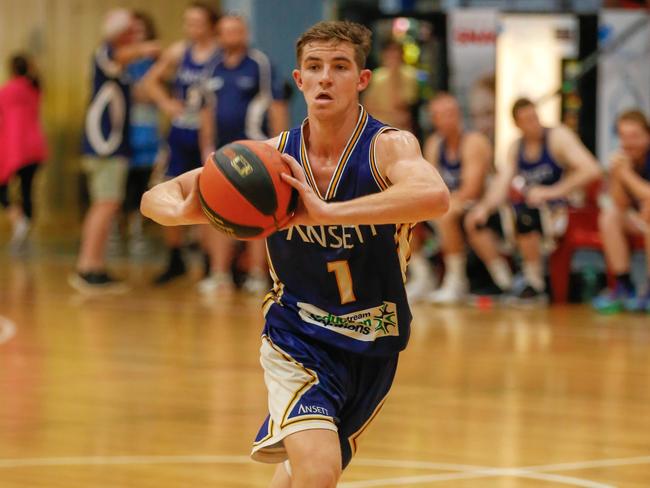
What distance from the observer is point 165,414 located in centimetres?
594

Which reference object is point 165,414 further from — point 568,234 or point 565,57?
point 565,57

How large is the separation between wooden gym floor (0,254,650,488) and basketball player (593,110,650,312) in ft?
0.82

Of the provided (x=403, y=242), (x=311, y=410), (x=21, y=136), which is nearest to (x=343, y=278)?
(x=403, y=242)

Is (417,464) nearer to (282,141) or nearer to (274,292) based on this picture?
(274,292)

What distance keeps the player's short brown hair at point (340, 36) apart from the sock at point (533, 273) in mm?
6155

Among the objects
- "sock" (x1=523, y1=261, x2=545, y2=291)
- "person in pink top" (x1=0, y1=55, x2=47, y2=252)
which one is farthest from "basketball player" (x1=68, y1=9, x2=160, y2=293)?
"sock" (x1=523, y1=261, x2=545, y2=291)

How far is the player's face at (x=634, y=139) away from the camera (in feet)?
29.6

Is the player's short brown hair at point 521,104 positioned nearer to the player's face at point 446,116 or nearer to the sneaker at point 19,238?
the player's face at point 446,116

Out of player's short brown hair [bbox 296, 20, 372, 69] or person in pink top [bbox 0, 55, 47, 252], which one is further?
person in pink top [bbox 0, 55, 47, 252]

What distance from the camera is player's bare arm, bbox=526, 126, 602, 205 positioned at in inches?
371

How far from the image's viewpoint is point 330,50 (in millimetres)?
3520

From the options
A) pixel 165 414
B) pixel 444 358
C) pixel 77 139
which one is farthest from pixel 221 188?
pixel 77 139

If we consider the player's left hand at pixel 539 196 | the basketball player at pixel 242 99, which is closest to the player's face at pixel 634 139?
the player's left hand at pixel 539 196

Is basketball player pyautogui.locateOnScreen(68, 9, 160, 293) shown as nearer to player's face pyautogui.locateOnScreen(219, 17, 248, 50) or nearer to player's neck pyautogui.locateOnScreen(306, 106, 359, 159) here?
player's face pyautogui.locateOnScreen(219, 17, 248, 50)
